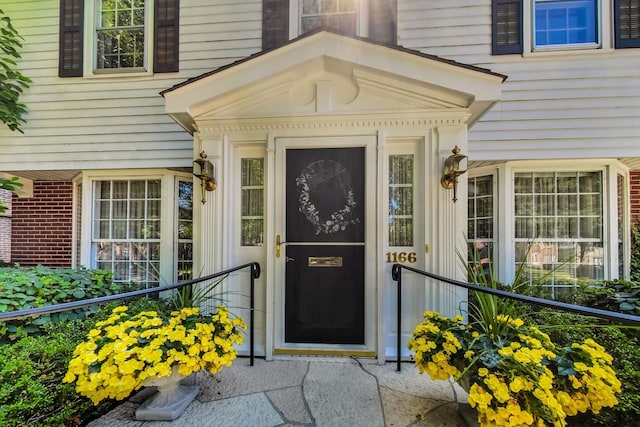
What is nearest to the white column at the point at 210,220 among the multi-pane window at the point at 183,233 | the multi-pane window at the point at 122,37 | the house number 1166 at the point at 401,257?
the multi-pane window at the point at 183,233

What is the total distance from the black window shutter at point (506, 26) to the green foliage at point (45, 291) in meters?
5.53

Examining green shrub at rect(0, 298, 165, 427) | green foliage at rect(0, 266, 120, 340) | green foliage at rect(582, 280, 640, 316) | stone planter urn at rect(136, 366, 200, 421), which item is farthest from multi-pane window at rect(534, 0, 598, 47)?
green foliage at rect(0, 266, 120, 340)

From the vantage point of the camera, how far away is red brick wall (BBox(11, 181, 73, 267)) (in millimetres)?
4688

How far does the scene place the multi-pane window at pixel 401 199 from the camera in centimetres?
300

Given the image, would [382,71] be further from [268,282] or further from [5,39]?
[5,39]

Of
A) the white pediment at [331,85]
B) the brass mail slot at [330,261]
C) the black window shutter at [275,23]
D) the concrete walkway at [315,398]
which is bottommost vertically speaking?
the concrete walkway at [315,398]

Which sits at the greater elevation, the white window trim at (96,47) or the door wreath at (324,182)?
the white window trim at (96,47)

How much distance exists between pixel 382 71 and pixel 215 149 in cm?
178

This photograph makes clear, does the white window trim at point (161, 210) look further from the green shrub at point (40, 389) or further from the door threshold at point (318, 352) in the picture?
the door threshold at point (318, 352)

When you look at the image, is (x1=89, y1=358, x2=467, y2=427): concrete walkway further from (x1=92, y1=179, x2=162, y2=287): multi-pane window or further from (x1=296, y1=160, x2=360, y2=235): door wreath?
(x1=92, y1=179, x2=162, y2=287): multi-pane window

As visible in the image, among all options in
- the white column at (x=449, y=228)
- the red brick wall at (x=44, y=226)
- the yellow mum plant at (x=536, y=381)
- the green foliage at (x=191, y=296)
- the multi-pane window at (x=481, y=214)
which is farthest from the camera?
the red brick wall at (x=44, y=226)

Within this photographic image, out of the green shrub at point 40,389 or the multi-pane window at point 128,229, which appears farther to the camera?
the multi-pane window at point 128,229

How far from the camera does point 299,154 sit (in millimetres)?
3020

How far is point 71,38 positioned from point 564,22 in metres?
6.56
